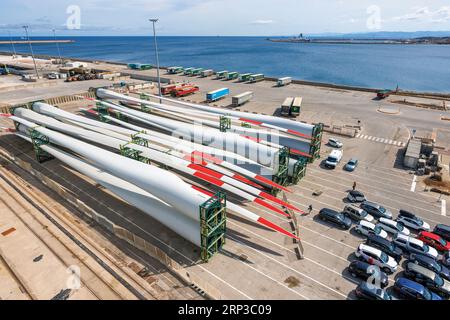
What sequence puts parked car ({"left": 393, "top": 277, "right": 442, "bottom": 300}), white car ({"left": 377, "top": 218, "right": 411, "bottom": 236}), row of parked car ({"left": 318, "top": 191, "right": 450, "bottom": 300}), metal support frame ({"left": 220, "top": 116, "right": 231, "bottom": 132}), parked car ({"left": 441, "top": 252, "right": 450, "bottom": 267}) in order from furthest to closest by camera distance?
1. metal support frame ({"left": 220, "top": 116, "right": 231, "bottom": 132})
2. white car ({"left": 377, "top": 218, "right": 411, "bottom": 236})
3. parked car ({"left": 441, "top": 252, "right": 450, "bottom": 267})
4. row of parked car ({"left": 318, "top": 191, "right": 450, "bottom": 300})
5. parked car ({"left": 393, "top": 277, "right": 442, "bottom": 300})

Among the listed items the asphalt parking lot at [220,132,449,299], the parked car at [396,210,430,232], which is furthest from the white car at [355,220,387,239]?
the parked car at [396,210,430,232]

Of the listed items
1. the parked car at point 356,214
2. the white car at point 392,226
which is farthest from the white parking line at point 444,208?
the parked car at point 356,214

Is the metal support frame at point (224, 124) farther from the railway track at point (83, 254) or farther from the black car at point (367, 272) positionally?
the black car at point (367, 272)

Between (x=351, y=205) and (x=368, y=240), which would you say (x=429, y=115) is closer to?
(x=351, y=205)

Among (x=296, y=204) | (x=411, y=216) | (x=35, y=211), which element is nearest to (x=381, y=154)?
(x=411, y=216)

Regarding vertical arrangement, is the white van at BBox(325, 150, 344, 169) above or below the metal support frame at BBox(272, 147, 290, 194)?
below

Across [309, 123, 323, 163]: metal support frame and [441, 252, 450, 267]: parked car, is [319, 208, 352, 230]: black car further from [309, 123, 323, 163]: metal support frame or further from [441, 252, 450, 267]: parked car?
[309, 123, 323, 163]: metal support frame

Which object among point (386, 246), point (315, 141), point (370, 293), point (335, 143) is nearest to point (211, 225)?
point (370, 293)
